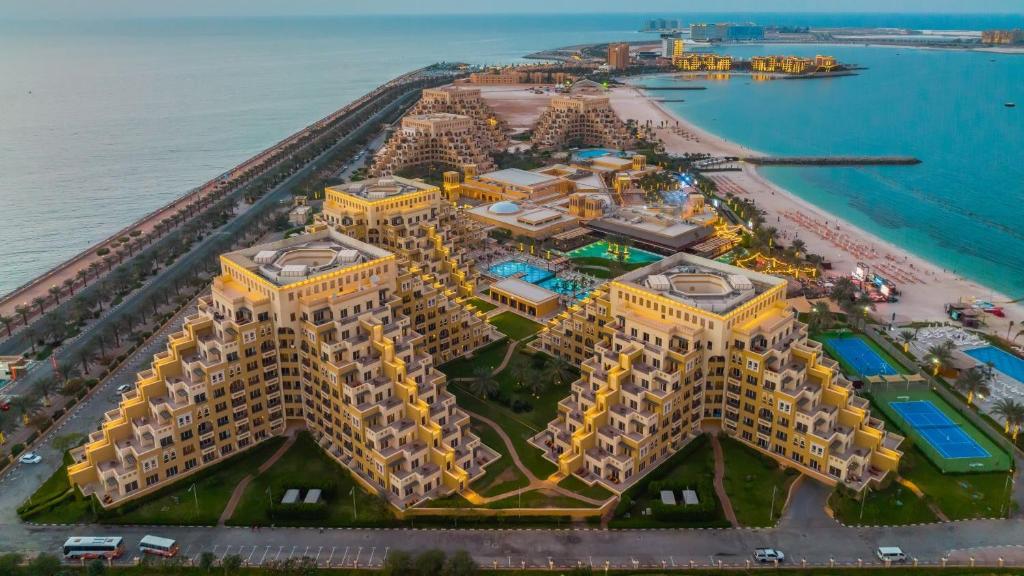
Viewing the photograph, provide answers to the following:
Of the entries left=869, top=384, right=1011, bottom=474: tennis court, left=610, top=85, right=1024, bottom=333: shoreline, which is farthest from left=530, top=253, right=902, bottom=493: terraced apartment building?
left=610, top=85, right=1024, bottom=333: shoreline

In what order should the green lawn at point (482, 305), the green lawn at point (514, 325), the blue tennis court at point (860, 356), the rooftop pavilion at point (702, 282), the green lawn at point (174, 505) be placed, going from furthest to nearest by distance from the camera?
the green lawn at point (482, 305)
the green lawn at point (514, 325)
the blue tennis court at point (860, 356)
the rooftop pavilion at point (702, 282)
the green lawn at point (174, 505)

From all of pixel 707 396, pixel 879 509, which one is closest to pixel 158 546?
pixel 707 396

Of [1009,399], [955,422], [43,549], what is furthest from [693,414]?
[43,549]

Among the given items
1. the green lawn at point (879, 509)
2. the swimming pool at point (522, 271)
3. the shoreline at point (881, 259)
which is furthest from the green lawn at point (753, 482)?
the swimming pool at point (522, 271)

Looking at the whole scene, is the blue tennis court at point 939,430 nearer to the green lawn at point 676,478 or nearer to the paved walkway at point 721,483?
the paved walkway at point 721,483

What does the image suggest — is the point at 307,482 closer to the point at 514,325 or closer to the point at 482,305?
the point at 514,325

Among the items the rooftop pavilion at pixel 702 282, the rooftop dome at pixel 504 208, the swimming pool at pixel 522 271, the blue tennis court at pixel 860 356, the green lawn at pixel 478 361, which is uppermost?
the rooftop pavilion at pixel 702 282

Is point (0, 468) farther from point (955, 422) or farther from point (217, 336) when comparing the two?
point (955, 422)
